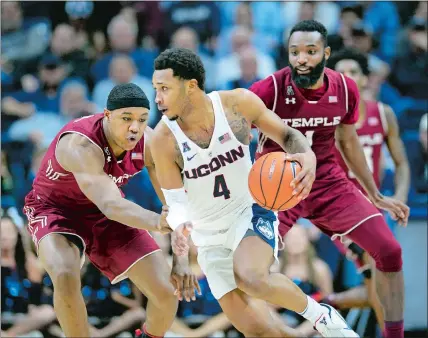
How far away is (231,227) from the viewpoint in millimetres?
5617

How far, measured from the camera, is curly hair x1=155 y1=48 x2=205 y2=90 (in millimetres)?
5262

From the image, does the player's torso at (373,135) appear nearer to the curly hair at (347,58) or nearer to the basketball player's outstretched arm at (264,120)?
the curly hair at (347,58)

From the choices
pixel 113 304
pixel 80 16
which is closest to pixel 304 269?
pixel 113 304

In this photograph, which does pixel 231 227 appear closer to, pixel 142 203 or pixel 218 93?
pixel 218 93

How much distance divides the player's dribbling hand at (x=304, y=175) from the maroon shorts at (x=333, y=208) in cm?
103

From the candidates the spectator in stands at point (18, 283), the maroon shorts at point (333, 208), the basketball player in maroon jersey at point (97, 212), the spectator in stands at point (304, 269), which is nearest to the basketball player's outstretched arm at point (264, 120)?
the basketball player in maroon jersey at point (97, 212)

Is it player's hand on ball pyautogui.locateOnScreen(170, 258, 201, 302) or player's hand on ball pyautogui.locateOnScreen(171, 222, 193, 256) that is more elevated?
player's hand on ball pyautogui.locateOnScreen(171, 222, 193, 256)

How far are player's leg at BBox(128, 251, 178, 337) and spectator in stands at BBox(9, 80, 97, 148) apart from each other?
3480 millimetres

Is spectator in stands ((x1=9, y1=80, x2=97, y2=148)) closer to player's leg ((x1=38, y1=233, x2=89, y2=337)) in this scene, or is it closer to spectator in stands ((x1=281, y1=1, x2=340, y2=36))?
spectator in stands ((x1=281, y1=1, x2=340, y2=36))

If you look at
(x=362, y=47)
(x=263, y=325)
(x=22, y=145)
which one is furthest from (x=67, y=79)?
(x=263, y=325)

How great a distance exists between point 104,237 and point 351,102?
2.19 metres

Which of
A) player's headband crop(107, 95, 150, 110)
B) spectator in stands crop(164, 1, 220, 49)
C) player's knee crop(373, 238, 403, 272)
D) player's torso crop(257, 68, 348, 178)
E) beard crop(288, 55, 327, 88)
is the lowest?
player's knee crop(373, 238, 403, 272)

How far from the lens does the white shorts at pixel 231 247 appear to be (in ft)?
18.2

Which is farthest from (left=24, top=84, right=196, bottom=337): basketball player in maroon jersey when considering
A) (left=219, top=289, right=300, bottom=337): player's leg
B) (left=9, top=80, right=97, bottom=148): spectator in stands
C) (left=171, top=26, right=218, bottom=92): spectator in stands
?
(left=171, top=26, right=218, bottom=92): spectator in stands
